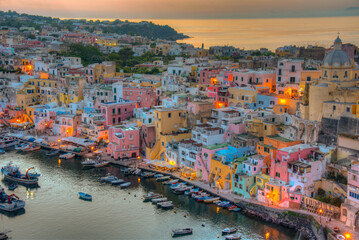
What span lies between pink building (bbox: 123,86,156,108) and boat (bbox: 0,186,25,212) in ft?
51.3

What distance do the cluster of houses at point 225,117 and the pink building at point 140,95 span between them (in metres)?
0.08

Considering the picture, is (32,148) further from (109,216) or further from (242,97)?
(242,97)

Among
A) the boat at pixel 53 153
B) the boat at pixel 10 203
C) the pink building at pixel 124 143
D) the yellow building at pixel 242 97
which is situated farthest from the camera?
the boat at pixel 53 153

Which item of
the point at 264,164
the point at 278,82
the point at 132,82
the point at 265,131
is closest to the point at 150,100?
the point at 132,82

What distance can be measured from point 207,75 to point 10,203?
69.2 feet

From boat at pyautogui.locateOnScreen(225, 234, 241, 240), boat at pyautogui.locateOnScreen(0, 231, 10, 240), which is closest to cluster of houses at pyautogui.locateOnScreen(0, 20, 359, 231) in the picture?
boat at pyautogui.locateOnScreen(225, 234, 241, 240)

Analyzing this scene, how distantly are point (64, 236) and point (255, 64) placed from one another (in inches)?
1157

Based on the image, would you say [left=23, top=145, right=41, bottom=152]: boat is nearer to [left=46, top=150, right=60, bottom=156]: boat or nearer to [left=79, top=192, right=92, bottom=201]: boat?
[left=46, top=150, right=60, bottom=156]: boat

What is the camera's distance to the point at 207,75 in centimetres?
4153

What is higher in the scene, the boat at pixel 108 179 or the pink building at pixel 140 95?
the pink building at pixel 140 95

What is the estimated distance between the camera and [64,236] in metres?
23.1

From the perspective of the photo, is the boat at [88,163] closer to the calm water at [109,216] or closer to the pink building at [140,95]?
the calm water at [109,216]

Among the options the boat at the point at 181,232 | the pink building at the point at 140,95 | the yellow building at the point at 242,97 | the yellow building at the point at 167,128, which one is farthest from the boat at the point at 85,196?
the pink building at the point at 140,95

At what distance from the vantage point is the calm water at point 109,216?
23.3 meters
